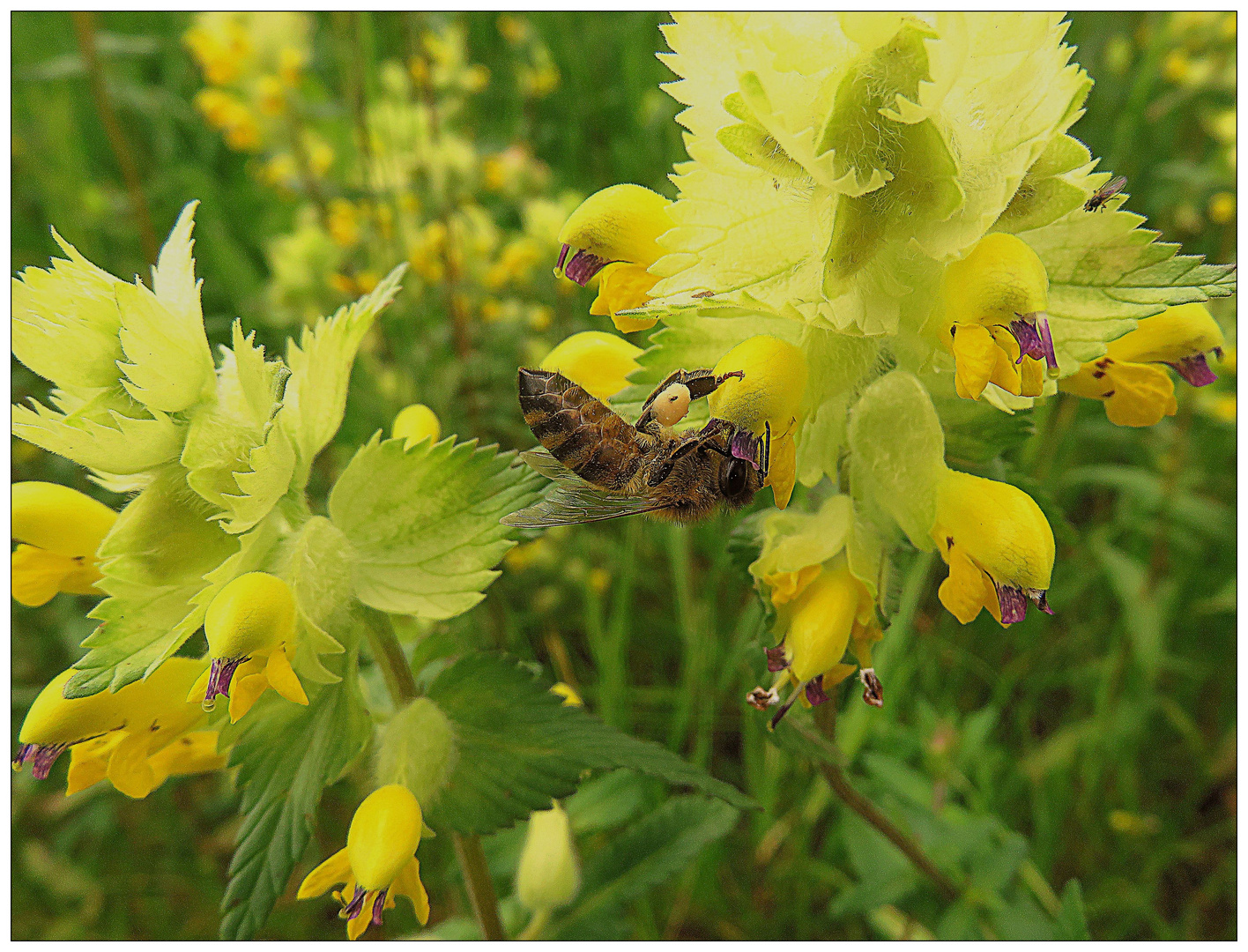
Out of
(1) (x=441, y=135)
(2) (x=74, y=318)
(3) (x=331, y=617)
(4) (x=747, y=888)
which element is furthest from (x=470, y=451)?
(1) (x=441, y=135)

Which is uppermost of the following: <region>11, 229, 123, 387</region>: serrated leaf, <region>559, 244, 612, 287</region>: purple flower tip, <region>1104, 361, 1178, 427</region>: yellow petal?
<region>11, 229, 123, 387</region>: serrated leaf

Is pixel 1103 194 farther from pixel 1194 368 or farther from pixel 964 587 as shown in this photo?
pixel 964 587

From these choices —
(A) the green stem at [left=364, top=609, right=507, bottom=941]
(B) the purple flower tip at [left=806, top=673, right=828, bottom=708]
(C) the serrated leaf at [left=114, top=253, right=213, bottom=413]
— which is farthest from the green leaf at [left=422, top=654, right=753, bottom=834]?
(C) the serrated leaf at [left=114, top=253, right=213, bottom=413]

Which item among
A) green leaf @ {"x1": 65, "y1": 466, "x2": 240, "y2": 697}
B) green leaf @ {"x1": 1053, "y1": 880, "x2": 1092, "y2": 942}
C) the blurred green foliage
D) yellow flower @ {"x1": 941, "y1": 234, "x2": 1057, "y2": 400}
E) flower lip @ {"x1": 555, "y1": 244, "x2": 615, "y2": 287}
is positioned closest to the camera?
yellow flower @ {"x1": 941, "y1": 234, "x2": 1057, "y2": 400}

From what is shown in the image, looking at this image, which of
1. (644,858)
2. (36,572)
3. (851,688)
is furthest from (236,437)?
(851,688)

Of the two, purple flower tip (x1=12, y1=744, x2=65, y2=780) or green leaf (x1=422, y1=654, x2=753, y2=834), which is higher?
purple flower tip (x1=12, y1=744, x2=65, y2=780)

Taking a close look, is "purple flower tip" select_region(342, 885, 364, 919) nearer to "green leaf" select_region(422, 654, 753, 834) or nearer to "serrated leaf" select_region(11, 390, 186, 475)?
"green leaf" select_region(422, 654, 753, 834)

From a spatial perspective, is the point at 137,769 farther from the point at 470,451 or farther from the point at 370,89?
the point at 370,89

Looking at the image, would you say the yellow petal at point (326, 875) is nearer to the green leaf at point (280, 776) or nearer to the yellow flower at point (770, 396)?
the green leaf at point (280, 776)
